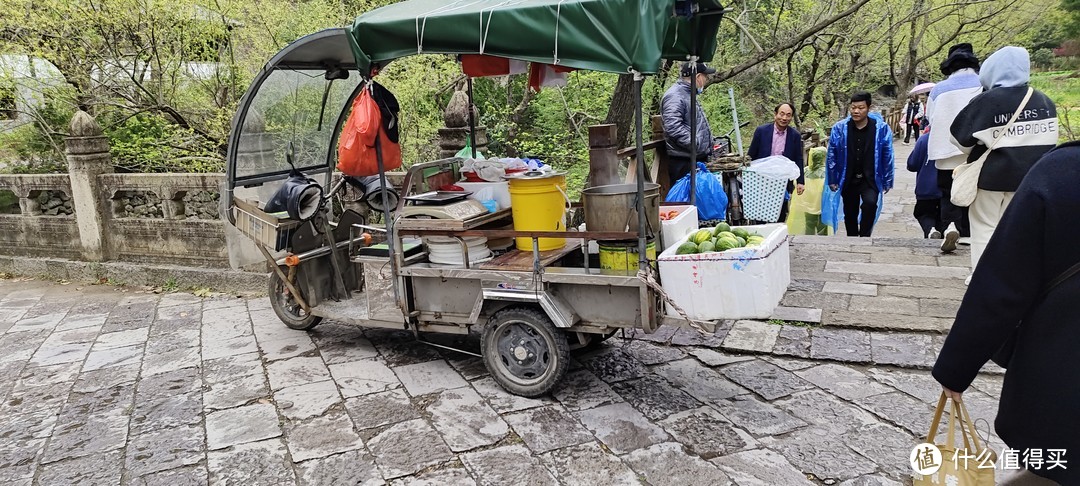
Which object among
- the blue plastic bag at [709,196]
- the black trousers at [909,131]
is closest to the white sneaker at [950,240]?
the blue plastic bag at [709,196]

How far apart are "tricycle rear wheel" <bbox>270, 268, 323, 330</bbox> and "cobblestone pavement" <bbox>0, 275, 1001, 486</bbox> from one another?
14cm

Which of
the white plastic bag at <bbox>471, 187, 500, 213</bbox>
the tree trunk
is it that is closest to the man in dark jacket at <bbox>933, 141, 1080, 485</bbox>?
the white plastic bag at <bbox>471, 187, 500, 213</bbox>

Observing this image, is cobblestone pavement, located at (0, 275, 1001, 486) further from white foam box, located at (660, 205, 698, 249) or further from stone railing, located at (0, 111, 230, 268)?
stone railing, located at (0, 111, 230, 268)

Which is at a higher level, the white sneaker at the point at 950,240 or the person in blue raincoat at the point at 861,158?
the person in blue raincoat at the point at 861,158

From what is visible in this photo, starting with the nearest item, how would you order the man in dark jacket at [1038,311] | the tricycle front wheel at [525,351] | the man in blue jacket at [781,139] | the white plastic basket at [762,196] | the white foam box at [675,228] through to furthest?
the man in dark jacket at [1038,311] → the tricycle front wheel at [525,351] → the white foam box at [675,228] → the white plastic basket at [762,196] → the man in blue jacket at [781,139]

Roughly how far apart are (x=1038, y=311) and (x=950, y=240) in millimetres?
5672

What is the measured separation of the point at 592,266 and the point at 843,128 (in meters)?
4.34

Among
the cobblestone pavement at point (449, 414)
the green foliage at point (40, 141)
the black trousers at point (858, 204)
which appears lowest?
the cobblestone pavement at point (449, 414)

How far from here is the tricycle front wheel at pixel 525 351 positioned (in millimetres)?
4371

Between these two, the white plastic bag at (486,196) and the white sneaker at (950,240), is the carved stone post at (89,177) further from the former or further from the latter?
the white sneaker at (950,240)

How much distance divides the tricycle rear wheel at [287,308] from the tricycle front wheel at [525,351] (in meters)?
2.23

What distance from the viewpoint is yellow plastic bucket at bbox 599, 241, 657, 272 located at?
13.6 ft

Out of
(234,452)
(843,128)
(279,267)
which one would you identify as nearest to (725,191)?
(843,128)

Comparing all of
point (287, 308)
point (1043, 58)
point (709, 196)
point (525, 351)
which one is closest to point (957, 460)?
point (525, 351)
